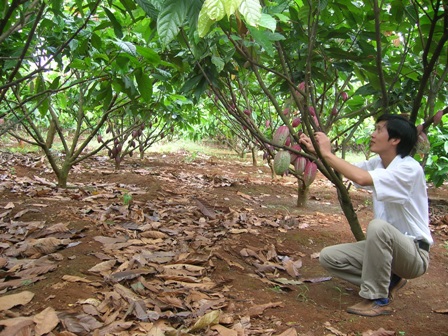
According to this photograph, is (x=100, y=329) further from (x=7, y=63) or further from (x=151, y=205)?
(x=151, y=205)

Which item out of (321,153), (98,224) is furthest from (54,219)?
(321,153)

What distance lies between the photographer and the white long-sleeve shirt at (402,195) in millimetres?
1697

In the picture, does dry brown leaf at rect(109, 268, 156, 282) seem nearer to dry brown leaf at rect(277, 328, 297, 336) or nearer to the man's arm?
dry brown leaf at rect(277, 328, 297, 336)

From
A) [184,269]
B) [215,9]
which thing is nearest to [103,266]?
[184,269]

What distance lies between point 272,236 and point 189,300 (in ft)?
3.80

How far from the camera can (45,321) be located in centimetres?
126

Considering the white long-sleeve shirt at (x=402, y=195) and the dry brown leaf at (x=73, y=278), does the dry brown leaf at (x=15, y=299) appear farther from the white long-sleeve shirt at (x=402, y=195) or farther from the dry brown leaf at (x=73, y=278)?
the white long-sleeve shirt at (x=402, y=195)

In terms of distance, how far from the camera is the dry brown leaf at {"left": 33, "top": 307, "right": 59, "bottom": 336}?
1.22 metres

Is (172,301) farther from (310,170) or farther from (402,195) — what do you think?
(402,195)

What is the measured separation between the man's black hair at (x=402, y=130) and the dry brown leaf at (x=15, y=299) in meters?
1.54

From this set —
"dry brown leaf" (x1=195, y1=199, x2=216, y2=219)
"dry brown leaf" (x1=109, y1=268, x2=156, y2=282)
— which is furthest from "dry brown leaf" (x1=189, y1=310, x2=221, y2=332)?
"dry brown leaf" (x1=195, y1=199, x2=216, y2=219)

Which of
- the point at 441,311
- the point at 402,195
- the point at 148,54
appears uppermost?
the point at 148,54

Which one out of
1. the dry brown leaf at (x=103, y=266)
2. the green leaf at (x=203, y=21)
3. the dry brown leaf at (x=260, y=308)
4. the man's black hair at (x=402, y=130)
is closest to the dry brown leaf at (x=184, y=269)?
the dry brown leaf at (x=103, y=266)

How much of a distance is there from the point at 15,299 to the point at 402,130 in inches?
63.8
